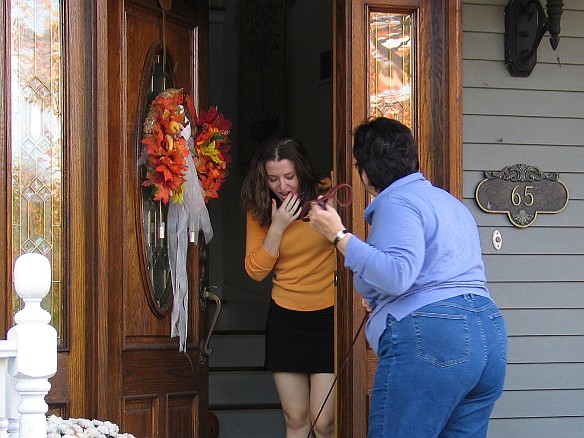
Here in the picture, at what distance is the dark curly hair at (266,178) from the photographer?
14.0 ft

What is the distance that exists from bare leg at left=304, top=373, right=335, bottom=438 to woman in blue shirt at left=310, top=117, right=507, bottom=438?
1.15 meters

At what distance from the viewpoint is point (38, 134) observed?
3695 mm

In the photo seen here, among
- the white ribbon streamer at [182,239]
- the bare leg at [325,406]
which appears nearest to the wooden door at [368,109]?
the bare leg at [325,406]

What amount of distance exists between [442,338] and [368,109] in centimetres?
135

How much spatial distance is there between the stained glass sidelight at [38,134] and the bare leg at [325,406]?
3.52 feet

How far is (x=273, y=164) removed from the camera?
4246 millimetres

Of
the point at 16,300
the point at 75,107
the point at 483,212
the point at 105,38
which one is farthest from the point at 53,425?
the point at 483,212

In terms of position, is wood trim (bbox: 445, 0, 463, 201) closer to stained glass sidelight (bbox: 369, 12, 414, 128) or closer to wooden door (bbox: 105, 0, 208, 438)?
stained glass sidelight (bbox: 369, 12, 414, 128)

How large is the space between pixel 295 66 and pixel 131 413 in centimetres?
328

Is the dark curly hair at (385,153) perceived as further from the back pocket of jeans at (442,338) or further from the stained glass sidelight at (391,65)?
the stained glass sidelight at (391,65)

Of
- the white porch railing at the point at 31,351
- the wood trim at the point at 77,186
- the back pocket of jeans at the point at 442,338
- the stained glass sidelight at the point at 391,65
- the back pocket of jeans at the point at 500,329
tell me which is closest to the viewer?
the white porch railing at the point at 31,351

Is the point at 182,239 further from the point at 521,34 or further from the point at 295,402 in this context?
the point at 521,34

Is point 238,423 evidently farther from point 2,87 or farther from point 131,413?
point 2,87

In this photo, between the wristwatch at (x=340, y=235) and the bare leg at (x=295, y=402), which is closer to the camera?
the wristwatch at (x=340, y=235)
